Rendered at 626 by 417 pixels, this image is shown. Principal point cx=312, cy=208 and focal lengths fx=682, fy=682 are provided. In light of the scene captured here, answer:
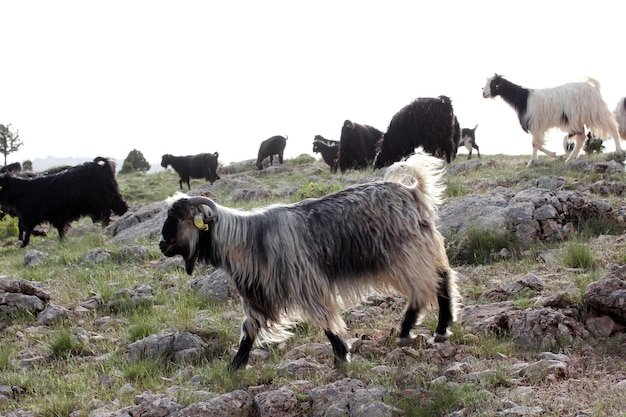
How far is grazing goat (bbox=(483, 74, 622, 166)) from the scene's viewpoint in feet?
43.8

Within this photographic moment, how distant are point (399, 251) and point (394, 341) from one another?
0.82 m

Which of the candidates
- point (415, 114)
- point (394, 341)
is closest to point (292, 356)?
point (394, 341)

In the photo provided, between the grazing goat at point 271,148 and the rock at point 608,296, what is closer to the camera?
the rock at point 608,296

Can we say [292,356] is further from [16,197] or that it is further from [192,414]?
[16,197]

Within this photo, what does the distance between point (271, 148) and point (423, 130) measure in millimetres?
10434

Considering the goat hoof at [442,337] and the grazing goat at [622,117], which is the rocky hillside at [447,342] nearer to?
the goat hoof at [442,337]

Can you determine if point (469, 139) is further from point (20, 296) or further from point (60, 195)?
point (20, 296)

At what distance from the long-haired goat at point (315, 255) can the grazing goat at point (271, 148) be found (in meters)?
19.0

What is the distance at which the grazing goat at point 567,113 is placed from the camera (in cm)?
1334

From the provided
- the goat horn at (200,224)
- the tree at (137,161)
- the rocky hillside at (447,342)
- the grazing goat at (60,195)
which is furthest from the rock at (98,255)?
the tree at (137,161)

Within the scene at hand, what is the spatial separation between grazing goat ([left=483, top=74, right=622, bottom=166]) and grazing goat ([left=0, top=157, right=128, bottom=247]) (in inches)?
361

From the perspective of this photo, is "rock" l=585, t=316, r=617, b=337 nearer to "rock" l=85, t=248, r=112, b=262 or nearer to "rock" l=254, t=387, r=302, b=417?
"rock" l=254, t=387, r=302, b=417

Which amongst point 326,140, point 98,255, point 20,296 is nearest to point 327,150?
point 326,140

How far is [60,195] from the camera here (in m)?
14.7
